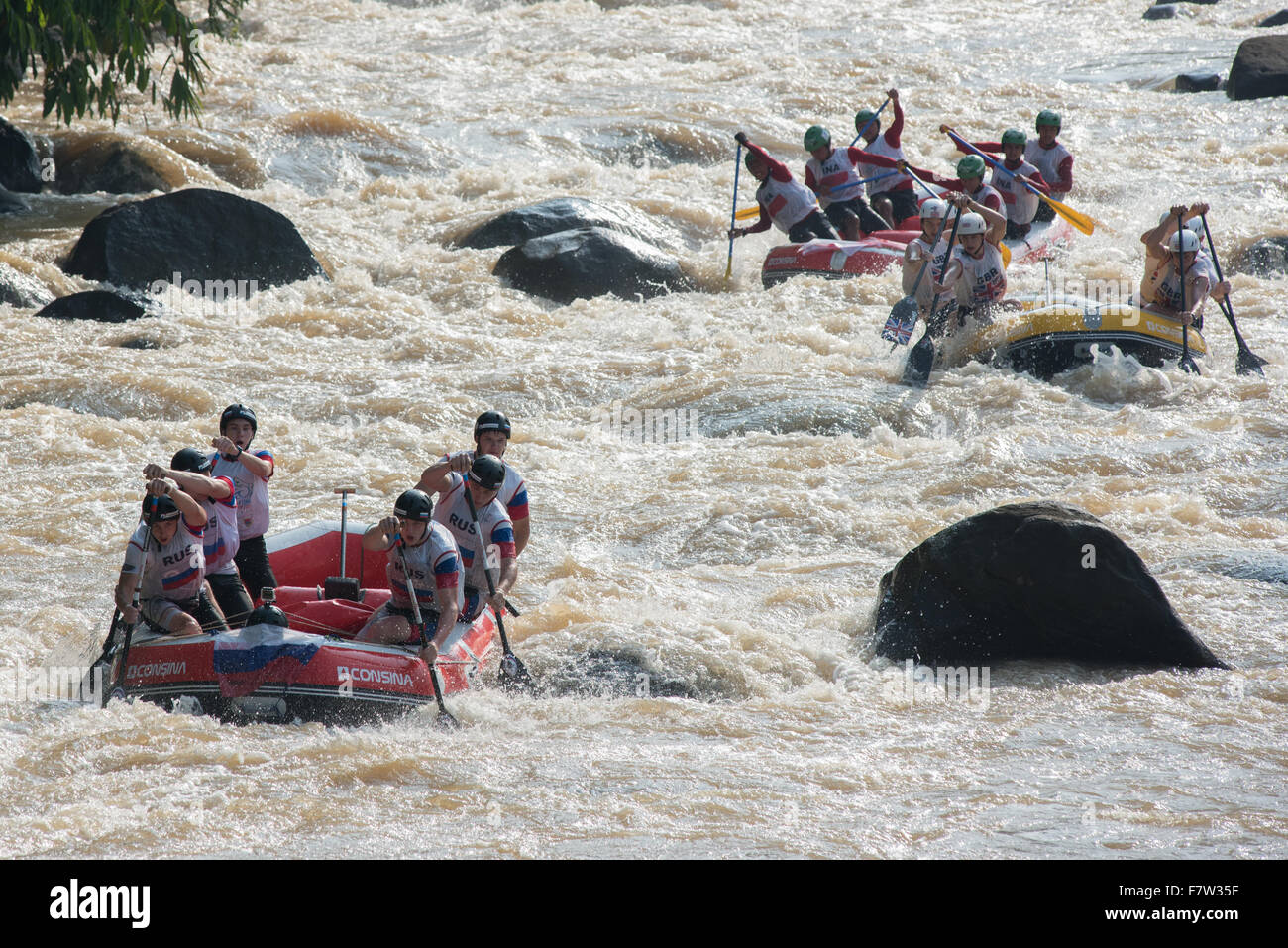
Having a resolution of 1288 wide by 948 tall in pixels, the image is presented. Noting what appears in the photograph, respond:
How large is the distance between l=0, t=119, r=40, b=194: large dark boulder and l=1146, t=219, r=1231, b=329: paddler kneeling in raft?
1268cm

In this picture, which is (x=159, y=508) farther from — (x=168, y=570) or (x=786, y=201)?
(x=786, y=201)

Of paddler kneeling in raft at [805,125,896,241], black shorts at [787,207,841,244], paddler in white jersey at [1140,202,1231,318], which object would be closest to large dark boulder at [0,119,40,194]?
black shorts at [787,207,841,244]

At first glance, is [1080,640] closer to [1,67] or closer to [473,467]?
[473,467]

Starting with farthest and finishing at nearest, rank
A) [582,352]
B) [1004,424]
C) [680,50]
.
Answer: [680,50]
[582,352]
[1004,424]

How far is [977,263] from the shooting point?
11695 millimetres

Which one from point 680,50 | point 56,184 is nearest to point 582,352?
point 56,184

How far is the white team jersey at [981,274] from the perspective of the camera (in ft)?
38.4

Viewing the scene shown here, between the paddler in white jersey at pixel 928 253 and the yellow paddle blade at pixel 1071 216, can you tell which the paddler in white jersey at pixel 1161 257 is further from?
the yellow paddle blade at pixel 1071 216

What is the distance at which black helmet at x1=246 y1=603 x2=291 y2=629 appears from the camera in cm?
627

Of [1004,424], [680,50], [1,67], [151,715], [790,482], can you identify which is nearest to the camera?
[151,715]

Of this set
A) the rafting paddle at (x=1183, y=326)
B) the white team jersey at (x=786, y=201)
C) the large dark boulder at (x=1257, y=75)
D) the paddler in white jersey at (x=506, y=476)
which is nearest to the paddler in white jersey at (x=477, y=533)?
the paddler in white jersey at (x=506, y=476)

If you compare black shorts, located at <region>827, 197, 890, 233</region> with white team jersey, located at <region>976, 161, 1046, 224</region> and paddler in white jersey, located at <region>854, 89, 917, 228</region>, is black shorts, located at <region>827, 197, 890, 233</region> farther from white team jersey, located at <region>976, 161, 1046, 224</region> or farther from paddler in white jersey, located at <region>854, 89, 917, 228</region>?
white team jersey, located at <region>976, 161, 1046, 224</region>

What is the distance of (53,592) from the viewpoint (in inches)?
316

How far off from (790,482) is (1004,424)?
2.13 m
